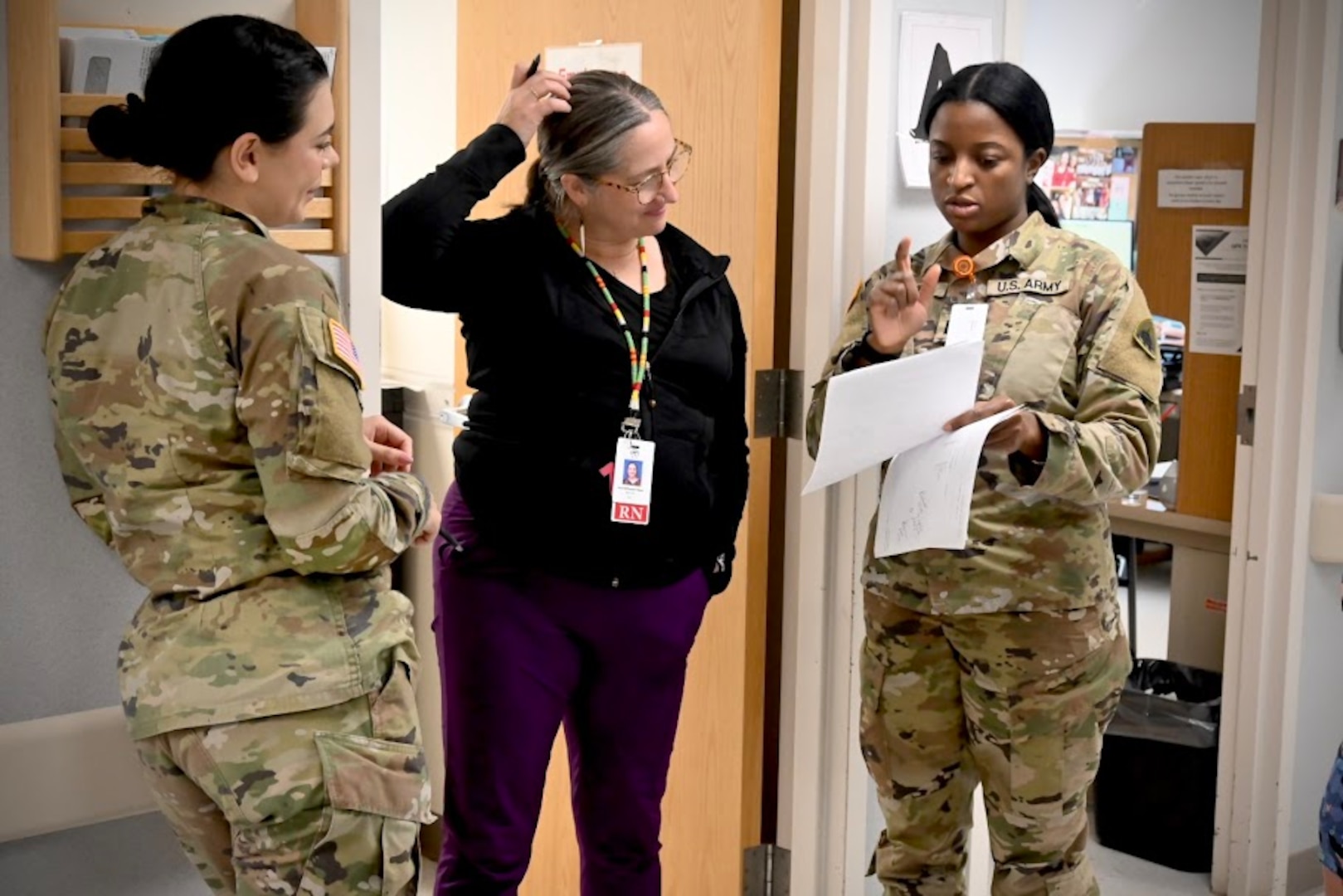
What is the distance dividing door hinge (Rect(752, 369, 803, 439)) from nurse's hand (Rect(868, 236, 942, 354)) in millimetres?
449

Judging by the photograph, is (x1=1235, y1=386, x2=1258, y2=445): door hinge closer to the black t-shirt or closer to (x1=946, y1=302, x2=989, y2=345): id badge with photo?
(x1=946, y1=302, x2=989, y2=345): id badge with photo

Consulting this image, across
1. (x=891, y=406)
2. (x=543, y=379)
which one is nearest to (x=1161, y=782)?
(x=891, y=406)

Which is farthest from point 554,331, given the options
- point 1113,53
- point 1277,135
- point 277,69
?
point 1113,53

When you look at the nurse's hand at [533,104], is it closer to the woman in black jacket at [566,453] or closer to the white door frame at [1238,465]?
the woman in black jacket at [566,453]

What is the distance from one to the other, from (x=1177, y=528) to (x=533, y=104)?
2376mm

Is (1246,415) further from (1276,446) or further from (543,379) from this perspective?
(543,379)

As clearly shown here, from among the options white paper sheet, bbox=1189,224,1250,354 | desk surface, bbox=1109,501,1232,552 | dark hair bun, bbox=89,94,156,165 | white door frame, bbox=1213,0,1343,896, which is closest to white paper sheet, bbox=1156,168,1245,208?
white paper sheet, bbox=1189,224,1250,354

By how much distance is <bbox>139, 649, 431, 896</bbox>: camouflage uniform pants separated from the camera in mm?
1533

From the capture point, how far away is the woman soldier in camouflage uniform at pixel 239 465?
4.95 ft

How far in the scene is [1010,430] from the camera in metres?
2.10

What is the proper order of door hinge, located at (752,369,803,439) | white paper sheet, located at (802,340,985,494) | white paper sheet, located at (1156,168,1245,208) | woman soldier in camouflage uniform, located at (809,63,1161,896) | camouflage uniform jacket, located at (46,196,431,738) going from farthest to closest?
white paper sheet, located at (1156,168,1245,208)
door hinge, located at (752,369,803,439)
woman soldier in camouflage uniform, located at (809,63,1161,896)
white paper sheet, located at (802,340,985,494)
camouflage uniform jacket, located at (46,196,431,738)

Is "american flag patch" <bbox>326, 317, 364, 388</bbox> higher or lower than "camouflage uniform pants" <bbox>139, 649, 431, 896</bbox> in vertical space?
A: higher

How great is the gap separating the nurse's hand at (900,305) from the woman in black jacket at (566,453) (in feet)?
0.78

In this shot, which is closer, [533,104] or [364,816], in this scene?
[364,816]
